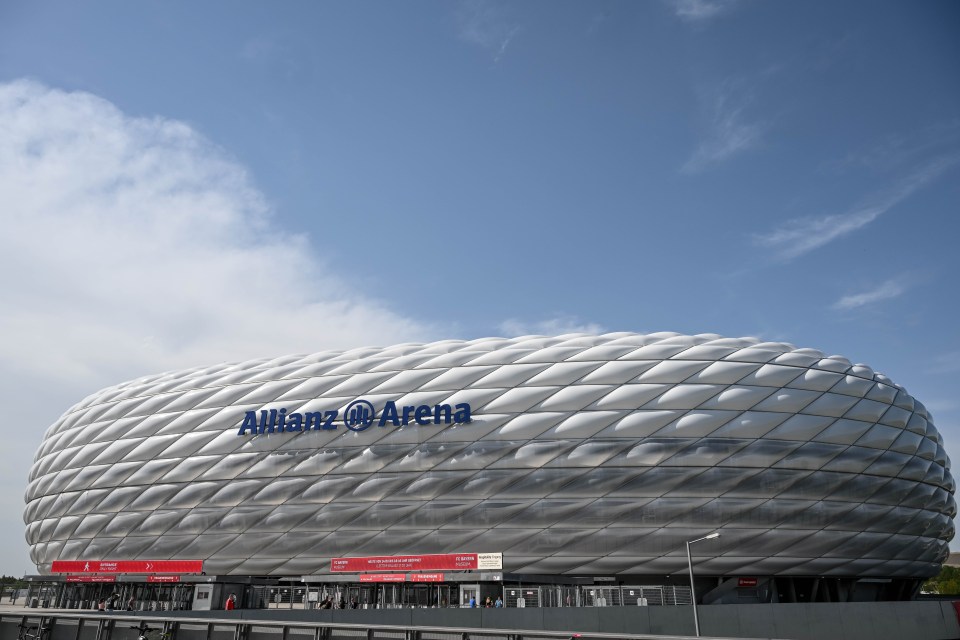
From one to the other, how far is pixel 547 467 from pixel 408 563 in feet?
28.0

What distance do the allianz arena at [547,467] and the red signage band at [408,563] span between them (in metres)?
0.58

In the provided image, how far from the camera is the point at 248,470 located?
3925 centimetres

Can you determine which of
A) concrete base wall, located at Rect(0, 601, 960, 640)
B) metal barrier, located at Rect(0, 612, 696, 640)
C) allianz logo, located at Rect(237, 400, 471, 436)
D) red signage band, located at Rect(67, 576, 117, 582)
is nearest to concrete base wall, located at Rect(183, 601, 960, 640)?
concrete base wall, located at Rect(0, 601, 960, 640)

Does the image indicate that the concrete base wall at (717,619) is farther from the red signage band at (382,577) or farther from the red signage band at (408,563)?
the red signage band at (382,577)

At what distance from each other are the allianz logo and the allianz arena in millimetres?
108

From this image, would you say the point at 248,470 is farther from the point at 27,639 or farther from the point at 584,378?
the point at 27,639

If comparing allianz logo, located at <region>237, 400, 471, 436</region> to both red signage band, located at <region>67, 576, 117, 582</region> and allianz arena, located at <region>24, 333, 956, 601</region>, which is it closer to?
allianz arena, located at <region>24, 333, 956, 601</region>

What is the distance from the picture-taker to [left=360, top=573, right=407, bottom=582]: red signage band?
35.6 metres

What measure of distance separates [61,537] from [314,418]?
19419 millimetres

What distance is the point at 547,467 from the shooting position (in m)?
35.9

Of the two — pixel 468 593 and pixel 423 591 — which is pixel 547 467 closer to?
pixel 468 593

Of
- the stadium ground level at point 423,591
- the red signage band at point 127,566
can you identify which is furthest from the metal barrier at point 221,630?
the red signage band at point 127,566

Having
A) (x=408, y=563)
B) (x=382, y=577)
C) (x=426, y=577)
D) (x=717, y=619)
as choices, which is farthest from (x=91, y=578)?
(x=717, y=619)

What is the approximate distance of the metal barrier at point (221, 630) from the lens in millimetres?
9008
